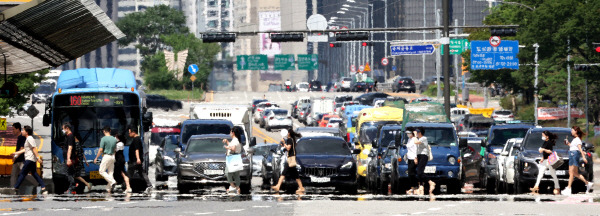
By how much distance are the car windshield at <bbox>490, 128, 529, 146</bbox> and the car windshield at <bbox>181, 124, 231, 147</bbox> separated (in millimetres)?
8546

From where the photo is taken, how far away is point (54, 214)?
19656 mm

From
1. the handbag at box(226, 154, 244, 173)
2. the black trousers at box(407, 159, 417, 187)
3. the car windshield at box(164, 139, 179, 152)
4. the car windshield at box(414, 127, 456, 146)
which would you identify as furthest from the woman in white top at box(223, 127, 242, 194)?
the car windshield at box(164, 139, 179, 152)

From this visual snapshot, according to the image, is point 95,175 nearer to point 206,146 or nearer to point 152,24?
point 206,146

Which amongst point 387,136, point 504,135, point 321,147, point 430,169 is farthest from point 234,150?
point 504,135

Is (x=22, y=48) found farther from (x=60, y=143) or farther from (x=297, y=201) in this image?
(x=297, y=201)

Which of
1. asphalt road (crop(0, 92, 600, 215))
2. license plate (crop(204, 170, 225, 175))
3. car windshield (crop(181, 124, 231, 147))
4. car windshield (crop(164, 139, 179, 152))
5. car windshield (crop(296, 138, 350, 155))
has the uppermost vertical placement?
car windshield (crop(181, 124, 231, 147))

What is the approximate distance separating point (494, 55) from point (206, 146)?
39.0 metres

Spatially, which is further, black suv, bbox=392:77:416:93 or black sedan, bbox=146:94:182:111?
black suv, bbox=392:77:416:93

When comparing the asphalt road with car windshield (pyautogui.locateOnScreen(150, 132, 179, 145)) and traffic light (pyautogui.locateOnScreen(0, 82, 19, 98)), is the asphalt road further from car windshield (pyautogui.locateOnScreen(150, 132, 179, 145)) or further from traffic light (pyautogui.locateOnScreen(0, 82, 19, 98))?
car windshield (pyautogui.locateOnScreen(150, 132, 179, 145))

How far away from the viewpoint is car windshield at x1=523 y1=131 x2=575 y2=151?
26934mm

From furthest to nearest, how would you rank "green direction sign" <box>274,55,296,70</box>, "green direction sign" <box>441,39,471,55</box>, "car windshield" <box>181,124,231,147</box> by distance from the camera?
"green direction sign" <box>274,55,296,70</box>
"green direction sign" <box>441,39,471,55</box>
"car windshield" <box>181,124,231,147</box>

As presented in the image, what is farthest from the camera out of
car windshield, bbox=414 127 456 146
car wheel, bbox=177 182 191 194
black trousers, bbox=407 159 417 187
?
car wheel, bbox=177 182 191 194

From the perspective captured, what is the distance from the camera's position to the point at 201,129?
3531 cm

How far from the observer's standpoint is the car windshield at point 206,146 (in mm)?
29062
